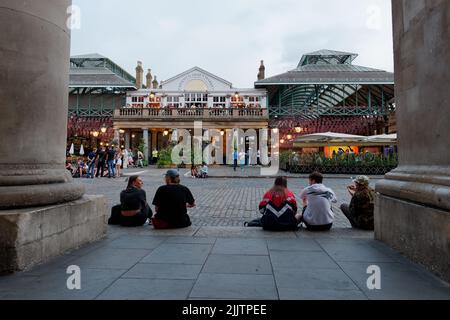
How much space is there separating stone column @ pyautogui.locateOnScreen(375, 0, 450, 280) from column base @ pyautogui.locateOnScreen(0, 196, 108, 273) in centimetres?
394

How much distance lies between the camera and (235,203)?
9016 mm

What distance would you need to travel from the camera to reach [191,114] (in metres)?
34.2

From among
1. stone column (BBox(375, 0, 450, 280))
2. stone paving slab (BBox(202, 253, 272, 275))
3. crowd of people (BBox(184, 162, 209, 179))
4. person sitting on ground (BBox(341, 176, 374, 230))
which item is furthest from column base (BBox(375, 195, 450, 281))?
crowd of people (BBox(184, 162, 209, 179))

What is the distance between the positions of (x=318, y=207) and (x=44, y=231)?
12.9 ft

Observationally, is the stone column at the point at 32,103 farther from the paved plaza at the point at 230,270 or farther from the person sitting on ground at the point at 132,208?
the person sitting on ground at the point at 132,208

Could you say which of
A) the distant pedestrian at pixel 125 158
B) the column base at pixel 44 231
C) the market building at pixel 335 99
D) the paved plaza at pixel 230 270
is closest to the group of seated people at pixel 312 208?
the paved plaza at pixel 230 270

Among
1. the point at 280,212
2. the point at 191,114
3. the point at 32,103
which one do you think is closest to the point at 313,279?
the point at 280,212

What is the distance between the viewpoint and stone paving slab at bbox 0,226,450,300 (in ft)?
8.11

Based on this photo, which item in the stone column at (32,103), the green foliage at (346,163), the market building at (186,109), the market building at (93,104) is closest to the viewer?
the stone column at (32,103)

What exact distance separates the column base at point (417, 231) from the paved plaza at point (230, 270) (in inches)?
4.8

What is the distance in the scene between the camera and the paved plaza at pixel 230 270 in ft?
8.12

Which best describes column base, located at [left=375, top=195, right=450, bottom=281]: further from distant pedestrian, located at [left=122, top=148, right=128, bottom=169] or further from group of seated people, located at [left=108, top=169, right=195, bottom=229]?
distant pedestrian, located at [left=122, top=148, right=128, bottom=169]

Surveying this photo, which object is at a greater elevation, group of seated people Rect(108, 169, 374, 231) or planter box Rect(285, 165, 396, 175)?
planter box Rect(285, 165, 396, 175)
